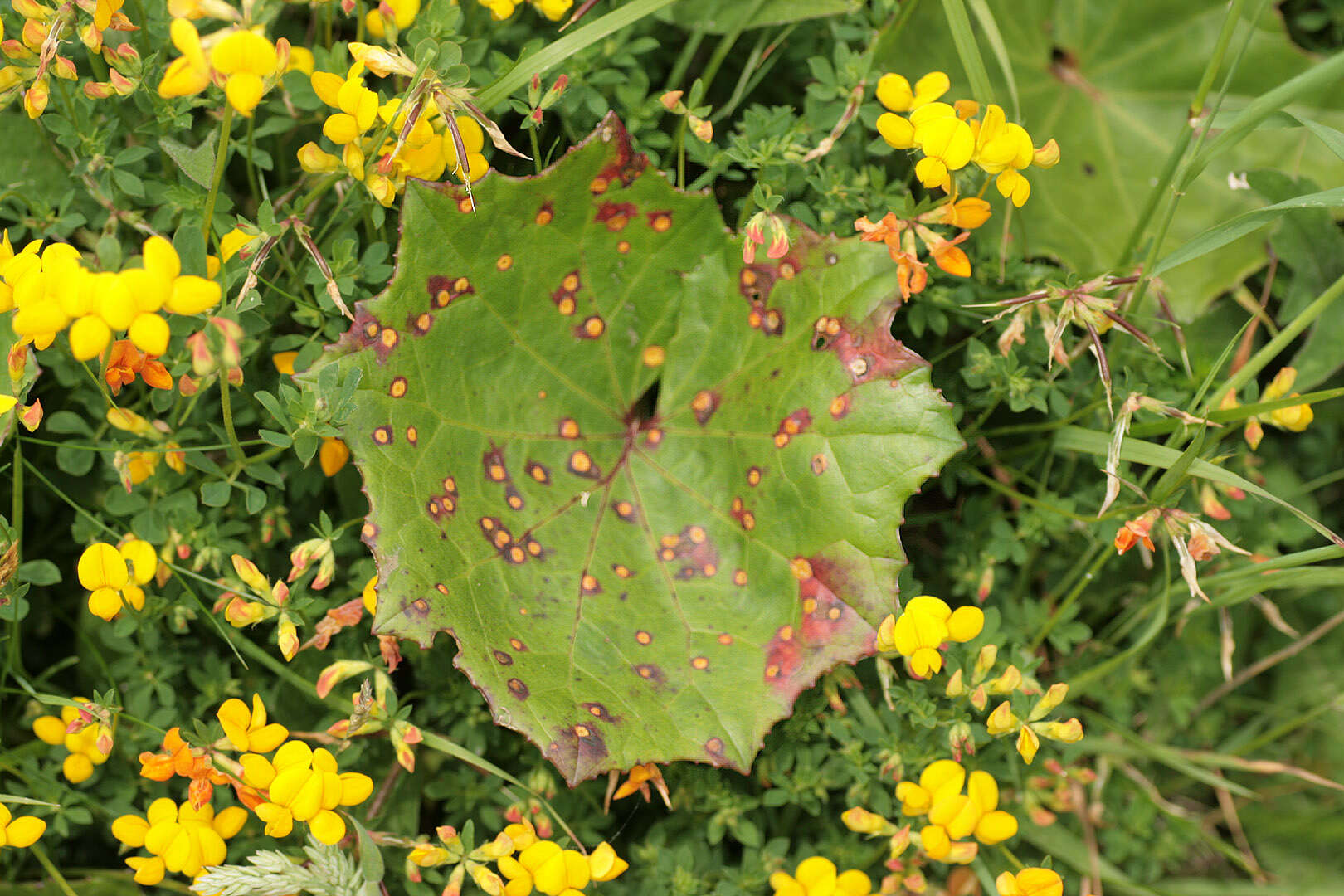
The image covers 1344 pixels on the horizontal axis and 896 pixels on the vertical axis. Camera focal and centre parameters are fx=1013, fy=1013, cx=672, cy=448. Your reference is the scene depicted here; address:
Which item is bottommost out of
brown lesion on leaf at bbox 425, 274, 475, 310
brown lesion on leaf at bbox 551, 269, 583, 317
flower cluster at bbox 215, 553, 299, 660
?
flower cluster at bbox 215, 553, 299, 660

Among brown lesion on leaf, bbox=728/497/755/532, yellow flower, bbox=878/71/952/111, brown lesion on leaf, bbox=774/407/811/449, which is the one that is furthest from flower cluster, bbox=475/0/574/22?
brown lesion on leaf, bbox=728/497/755/532

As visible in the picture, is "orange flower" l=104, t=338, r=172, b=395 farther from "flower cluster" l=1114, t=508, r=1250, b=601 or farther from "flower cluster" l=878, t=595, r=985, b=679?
"flower cluster" l=1114, t=508, r=1250, b=601

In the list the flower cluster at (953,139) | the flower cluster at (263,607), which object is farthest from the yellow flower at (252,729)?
the flower cluster at (953,139)

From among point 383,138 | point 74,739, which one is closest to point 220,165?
point 383,138

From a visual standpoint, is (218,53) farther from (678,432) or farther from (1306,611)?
(1306,611)

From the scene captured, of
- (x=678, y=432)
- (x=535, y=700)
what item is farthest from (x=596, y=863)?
(x=678, y=432)

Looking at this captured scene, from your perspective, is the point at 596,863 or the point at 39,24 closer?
the point at 39,24

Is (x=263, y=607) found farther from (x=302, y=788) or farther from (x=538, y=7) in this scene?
(x=538, y=7)
